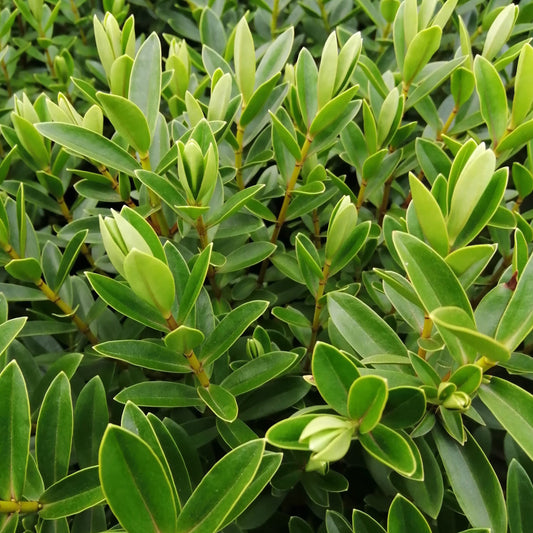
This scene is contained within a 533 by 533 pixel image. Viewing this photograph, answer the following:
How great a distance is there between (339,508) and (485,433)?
Answer: 35 centimetres

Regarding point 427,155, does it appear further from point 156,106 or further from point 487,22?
point 487,22

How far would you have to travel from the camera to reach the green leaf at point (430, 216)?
0.63 metres

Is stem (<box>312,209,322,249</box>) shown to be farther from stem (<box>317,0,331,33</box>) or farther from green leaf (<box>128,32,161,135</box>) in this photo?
stem (<box>317,0,331,33</box>)

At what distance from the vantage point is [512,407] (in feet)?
2.11

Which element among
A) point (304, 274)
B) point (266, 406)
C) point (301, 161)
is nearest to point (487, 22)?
point (301, 161)

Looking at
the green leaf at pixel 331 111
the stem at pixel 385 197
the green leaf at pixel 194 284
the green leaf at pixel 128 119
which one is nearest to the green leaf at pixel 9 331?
the green leaf at pixel 194 284

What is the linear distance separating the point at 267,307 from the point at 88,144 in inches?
15.3

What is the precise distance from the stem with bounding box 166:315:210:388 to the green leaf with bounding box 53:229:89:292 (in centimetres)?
26

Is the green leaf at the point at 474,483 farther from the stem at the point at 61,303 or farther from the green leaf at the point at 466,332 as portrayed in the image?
the stem at the point at 61,303

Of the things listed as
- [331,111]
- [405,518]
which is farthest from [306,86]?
[405,518]

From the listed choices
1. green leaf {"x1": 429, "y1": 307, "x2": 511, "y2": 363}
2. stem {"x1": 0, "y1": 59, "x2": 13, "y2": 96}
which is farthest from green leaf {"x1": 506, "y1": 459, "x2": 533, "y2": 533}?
stem {"x1": 0, "y1": 59, "x2": 13, "y2": 96}

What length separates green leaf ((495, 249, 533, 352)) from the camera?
24.5 inches

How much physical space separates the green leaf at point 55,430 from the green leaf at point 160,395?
0.08 metres

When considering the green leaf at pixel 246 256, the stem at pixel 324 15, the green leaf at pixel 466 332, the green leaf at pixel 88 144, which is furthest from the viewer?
the stem at pixel 324 15
